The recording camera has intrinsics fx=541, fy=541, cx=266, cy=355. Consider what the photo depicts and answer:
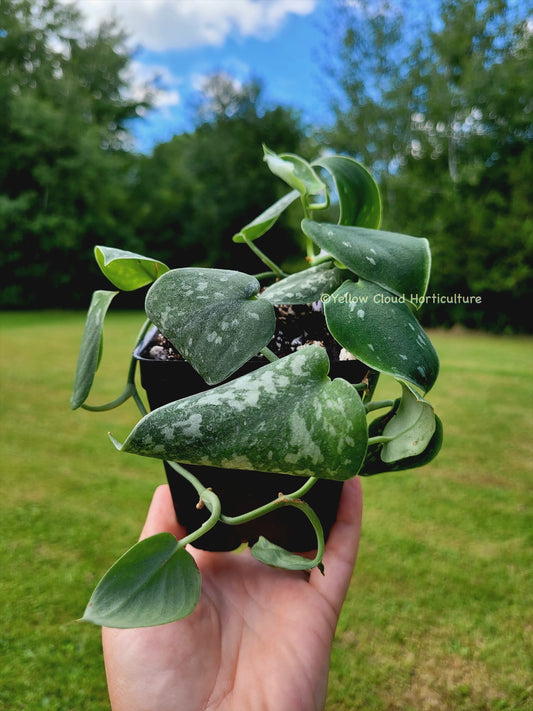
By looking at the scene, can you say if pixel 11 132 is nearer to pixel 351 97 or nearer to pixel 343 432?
pixel 351 97

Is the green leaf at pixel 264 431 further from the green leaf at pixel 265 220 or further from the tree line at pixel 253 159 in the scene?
the tree line at pixel 253 159

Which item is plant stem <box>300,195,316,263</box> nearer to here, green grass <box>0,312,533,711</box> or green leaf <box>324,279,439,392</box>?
green leaf <box>324,279,439,392</box>

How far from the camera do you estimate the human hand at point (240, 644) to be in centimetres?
42

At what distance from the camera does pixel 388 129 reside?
6953mm

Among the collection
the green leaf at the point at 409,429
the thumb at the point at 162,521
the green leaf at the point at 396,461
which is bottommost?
the thumb at the point at 162,521

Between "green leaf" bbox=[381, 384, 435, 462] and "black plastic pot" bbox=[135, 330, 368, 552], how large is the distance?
0.14 ft

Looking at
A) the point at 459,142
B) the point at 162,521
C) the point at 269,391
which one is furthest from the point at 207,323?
the point at 459,142

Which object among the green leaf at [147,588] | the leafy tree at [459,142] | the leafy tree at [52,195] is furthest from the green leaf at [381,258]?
the leafy tree at [52,195]

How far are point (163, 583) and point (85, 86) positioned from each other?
36.9 feet

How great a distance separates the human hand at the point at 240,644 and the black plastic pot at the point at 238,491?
0.04 m

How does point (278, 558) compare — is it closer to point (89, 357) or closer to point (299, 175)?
point (89, 357)

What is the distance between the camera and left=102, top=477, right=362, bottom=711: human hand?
16.6 inches

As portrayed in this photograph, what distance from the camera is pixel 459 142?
6.43 metres

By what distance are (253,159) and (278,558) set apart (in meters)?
8.87
